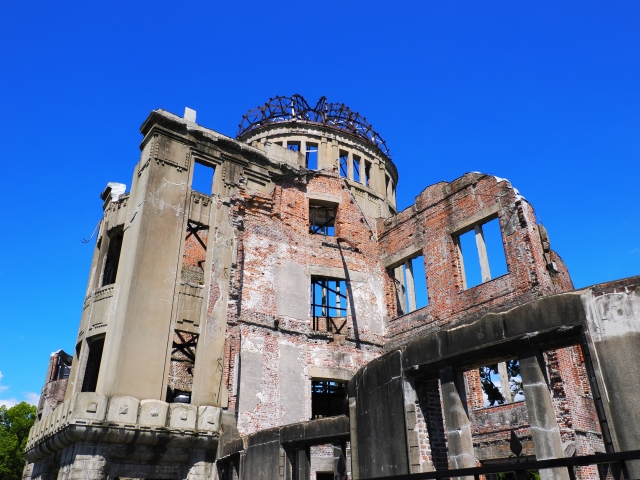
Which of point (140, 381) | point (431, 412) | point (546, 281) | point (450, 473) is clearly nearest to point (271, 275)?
point (140, 381)

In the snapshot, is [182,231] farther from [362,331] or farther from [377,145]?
[377,145]

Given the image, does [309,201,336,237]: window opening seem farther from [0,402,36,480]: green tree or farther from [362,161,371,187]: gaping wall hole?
[0,402,36,480]: green tree

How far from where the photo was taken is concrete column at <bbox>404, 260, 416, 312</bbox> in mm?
16719

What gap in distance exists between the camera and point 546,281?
1313 centimetres

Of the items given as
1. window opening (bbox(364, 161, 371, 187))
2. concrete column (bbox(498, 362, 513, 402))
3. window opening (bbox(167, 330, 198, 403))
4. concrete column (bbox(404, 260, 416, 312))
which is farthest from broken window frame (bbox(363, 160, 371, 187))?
concrete column (bbox(498, 362, 513, 402))

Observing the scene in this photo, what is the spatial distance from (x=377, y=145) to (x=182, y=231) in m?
12.0

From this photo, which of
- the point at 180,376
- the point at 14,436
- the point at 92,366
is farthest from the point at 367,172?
the point at 14,436

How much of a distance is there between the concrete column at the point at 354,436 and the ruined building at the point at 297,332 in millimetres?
29

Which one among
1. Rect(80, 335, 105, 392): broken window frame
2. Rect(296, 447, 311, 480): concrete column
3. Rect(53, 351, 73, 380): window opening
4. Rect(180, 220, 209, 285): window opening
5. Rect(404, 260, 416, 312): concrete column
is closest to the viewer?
Rect(296, 447, 311, 480): concrete column

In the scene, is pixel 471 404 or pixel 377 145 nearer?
pixel 471 404

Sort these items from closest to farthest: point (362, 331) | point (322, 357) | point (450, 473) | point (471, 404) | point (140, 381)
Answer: point (450, 473), point (140, 381), point (471, 404), point (322, 357), point (362, 331)

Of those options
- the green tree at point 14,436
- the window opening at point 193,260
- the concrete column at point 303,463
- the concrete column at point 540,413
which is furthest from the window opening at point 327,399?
the green tree at point 14,436

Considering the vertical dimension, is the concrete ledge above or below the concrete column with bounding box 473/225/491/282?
below

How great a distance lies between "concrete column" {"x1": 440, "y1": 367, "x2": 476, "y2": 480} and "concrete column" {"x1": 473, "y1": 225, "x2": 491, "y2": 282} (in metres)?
8.27
